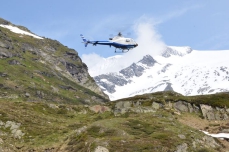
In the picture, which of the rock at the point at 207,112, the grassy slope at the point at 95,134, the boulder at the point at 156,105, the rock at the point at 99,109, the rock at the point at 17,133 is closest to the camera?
the grassy slope at the point at 95,134

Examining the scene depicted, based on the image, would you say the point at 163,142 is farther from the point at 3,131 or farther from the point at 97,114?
the point at 97,114

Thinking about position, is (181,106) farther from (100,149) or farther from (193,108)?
(100,149)

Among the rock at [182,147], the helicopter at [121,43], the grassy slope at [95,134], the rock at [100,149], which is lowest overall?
the rock at [182,147]

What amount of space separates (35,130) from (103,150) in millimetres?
16767

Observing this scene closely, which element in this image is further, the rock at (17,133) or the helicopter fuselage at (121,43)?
the helicopter fuselage at (121,43)

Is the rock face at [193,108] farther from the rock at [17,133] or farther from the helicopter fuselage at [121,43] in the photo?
the rock at [17,133]

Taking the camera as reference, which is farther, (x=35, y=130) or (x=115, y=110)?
(x=115, y=110)

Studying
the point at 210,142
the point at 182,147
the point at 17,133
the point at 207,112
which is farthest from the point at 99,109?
the point at 182,147

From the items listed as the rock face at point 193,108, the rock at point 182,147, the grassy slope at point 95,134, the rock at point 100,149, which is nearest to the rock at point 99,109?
the rock face at point 193,108

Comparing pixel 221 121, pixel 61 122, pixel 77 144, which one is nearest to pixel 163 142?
pixel 77 144

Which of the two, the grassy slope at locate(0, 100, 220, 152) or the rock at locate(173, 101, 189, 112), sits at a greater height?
the rock at locate(173, 101, 189, 112)

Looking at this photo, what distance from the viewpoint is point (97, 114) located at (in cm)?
7531

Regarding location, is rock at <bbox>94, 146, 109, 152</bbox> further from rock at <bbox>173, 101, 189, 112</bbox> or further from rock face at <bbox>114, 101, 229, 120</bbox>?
rock at <bbox>173, 101, 189, 112</bbox>

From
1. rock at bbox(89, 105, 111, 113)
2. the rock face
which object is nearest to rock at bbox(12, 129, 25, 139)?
rock at bbox(89, 105, 111, 113)
